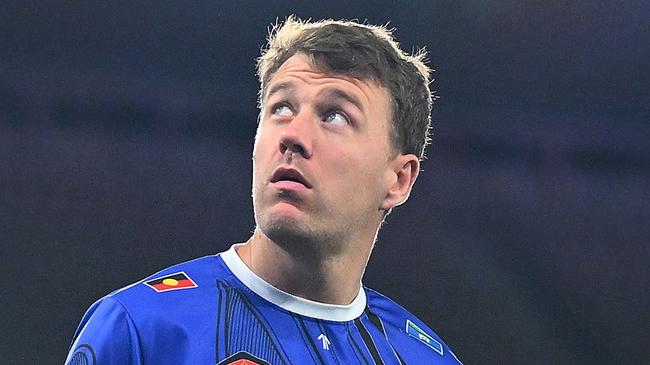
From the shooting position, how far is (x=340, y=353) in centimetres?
154

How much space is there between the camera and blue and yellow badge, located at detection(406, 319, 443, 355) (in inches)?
70.0

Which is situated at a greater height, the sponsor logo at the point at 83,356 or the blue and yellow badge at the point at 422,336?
the blue and yellow badge at the point at 422,336

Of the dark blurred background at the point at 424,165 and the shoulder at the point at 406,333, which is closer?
the shoulder at the point at 406,333

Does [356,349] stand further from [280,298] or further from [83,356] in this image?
[83,356]

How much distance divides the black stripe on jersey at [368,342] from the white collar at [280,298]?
37 mm

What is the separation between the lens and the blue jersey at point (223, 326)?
4.39 feet

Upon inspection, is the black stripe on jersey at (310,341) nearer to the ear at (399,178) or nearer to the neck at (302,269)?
the neck at (302,269)

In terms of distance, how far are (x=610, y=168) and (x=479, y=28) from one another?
2.75 feet

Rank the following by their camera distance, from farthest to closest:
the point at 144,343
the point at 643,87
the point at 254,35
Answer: the point at 643,87 < the point at 254,35 < the point at 144,343

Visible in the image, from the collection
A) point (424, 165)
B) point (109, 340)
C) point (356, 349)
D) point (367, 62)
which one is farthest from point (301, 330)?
point (424, 165)

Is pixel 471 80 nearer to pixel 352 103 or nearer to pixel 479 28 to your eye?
pixel 479 28

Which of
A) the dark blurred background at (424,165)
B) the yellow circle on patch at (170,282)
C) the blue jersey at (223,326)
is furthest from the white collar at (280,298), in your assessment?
the dark blurred background at (424,165)

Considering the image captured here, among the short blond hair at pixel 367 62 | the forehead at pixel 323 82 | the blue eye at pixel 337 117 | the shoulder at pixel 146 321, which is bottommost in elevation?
the shoulder at pixel 146 321

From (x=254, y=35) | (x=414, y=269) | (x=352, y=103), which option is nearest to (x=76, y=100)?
(x=254, y=35)
